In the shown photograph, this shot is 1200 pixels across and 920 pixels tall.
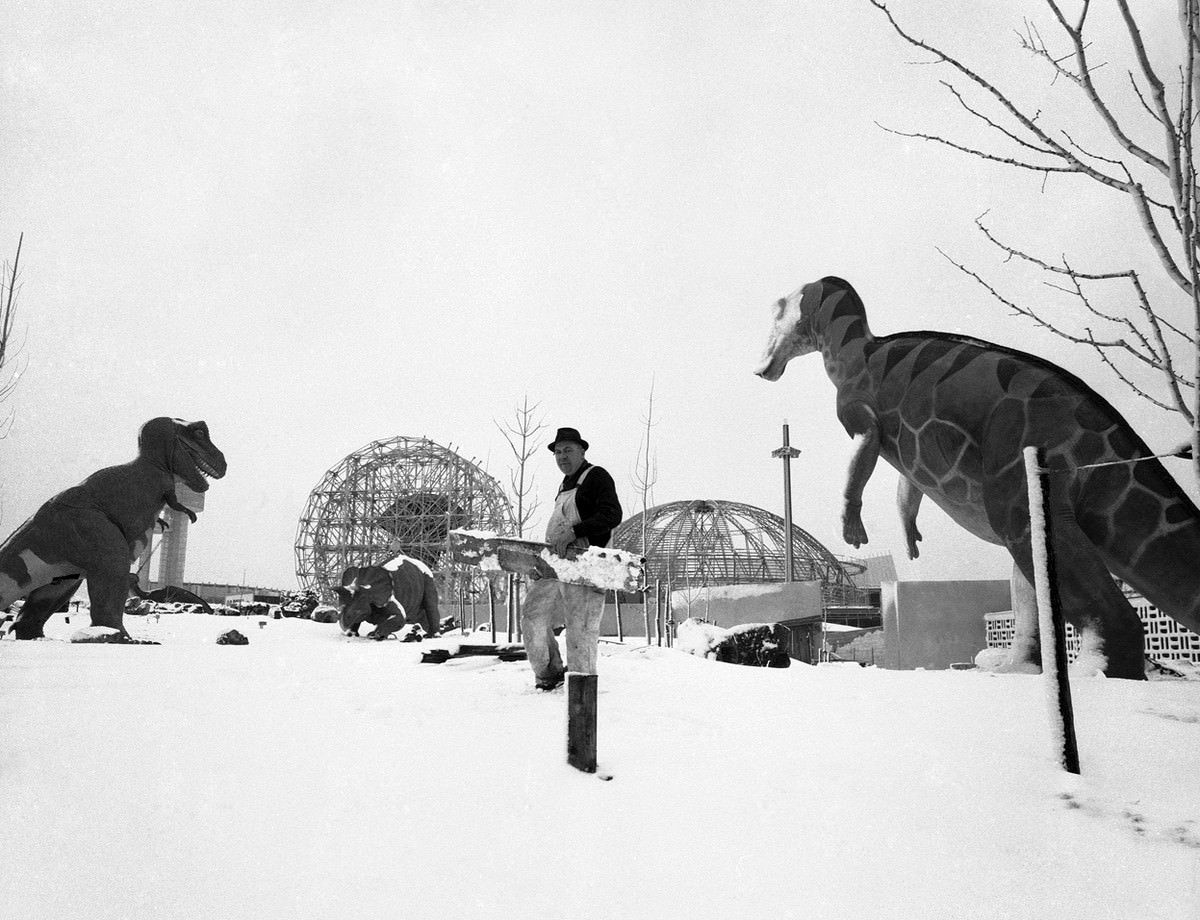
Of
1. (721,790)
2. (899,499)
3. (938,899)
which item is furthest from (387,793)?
(899,499)

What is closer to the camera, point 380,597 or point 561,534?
point 561,534

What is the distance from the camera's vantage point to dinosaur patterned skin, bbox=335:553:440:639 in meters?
13.4

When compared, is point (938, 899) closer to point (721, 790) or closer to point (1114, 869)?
point (1114, 869)

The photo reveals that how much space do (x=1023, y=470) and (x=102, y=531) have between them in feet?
24.5

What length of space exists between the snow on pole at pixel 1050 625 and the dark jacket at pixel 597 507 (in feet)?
7.15

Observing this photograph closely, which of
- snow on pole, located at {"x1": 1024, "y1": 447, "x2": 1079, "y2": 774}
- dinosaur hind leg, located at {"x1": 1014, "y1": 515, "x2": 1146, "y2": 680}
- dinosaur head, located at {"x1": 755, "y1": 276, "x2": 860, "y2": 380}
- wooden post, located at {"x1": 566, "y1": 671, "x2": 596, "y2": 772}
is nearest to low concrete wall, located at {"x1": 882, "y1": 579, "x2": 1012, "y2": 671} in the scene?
dinosaur head, located at {"x1": 755, "y1": 276, "x2": 860, "y2": 380}

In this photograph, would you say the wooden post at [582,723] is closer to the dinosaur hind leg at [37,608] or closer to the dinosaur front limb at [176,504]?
the dinosaur front limb at [176,504]

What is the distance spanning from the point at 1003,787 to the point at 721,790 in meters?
1.14

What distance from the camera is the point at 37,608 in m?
7.11

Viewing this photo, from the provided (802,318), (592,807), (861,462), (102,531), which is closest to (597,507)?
(592,807)

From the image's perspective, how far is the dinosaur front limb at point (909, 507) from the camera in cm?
626

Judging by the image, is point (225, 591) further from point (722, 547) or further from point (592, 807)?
point (592, 807)

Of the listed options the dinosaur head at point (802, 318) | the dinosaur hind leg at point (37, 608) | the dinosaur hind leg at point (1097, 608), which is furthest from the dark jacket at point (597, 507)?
the dinosaur hind leg at point (37, 608)

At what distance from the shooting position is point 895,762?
3.41m
